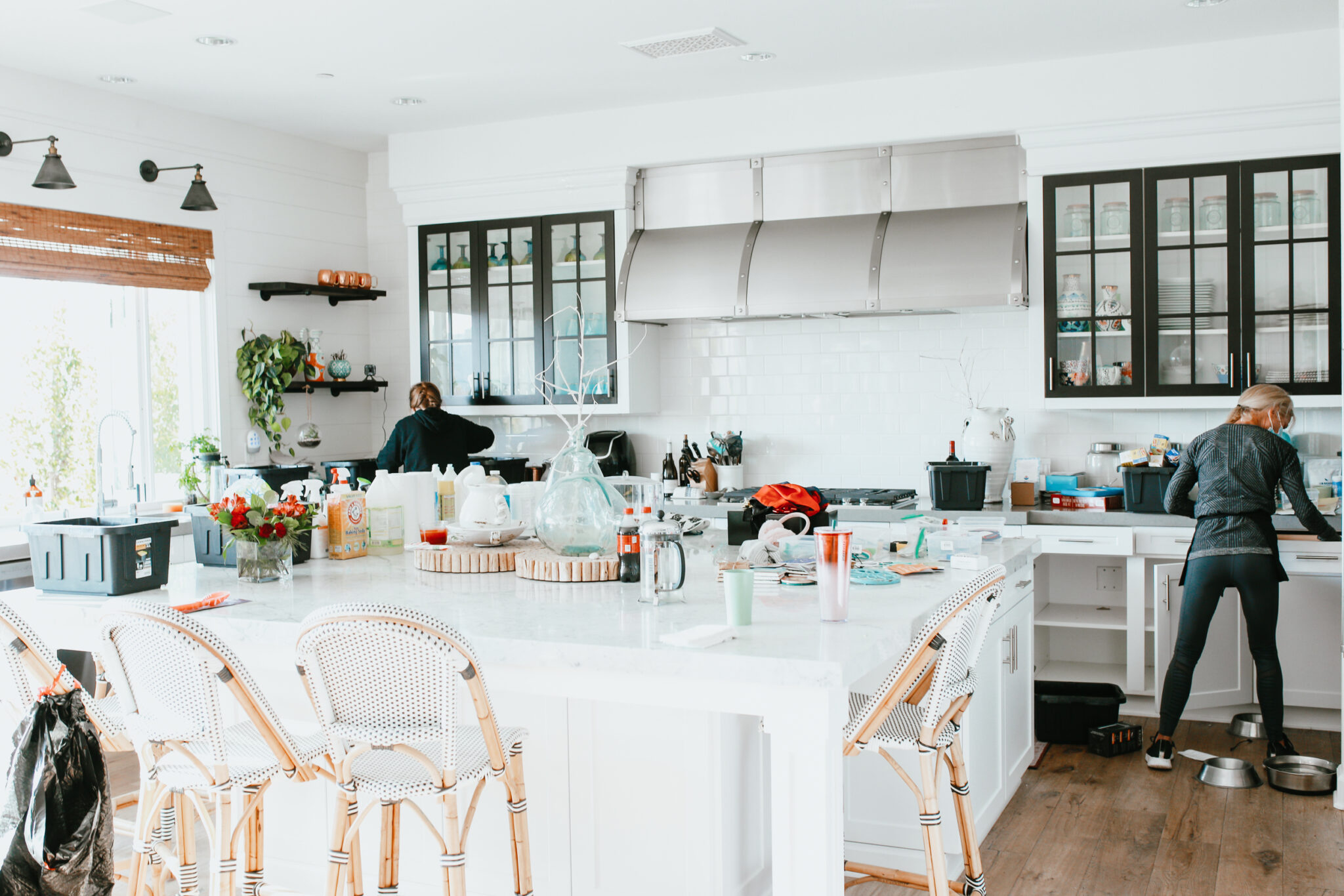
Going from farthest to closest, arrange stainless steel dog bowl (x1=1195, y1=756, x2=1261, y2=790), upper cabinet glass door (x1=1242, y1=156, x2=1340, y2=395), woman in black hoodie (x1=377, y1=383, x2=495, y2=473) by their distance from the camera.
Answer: woman in black hoodie (x1=377, y1=383, x2=495, y2=473) < upper cabinet glass door (x1=1242, y1=156, x2=1340, y2=395) < stainless steel dog bowl (x1=1195, y1=756, x2=1261, y2=790)

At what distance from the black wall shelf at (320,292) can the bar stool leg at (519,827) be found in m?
4.22

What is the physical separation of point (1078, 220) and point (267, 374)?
407cm

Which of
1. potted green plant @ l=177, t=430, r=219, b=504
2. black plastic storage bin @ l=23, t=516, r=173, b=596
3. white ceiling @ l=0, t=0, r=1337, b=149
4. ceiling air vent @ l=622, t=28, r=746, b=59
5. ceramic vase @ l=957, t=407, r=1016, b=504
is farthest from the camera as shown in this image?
potted green plant @ l=177, t=430, r=219, b=504

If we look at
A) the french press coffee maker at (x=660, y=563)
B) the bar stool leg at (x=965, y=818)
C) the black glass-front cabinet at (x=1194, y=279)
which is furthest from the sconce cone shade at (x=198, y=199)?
the bar stool leg at (x=965, y=818)

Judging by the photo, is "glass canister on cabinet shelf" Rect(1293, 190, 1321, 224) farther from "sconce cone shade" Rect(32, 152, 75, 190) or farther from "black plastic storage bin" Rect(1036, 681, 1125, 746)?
"sconce cone shade" Rect(32, 152, 75, 190)

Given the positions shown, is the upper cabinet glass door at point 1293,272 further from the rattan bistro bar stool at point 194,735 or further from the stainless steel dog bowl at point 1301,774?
the rattan bistro bar stool at point 194,735

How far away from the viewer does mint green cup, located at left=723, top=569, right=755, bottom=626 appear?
2.43 meters

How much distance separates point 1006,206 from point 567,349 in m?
2.36

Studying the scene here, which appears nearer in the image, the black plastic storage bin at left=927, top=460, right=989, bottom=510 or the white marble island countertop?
the white marble island countertop

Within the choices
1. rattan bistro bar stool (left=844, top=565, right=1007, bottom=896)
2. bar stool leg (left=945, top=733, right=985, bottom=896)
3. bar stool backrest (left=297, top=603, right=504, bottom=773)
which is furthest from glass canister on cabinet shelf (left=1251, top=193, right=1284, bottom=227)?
bar stool backrest (left=297, top=603, right=504, bottom=773)

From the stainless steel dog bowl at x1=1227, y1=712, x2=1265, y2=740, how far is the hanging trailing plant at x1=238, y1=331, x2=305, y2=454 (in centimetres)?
475

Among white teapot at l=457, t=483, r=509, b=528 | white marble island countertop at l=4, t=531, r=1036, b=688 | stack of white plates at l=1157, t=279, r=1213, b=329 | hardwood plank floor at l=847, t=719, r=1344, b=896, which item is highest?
stack of white plates at l=1157, t=279, r=1213, b=329

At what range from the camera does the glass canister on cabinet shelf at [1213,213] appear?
507cm

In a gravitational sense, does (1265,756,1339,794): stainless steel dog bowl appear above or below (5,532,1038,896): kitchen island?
below
